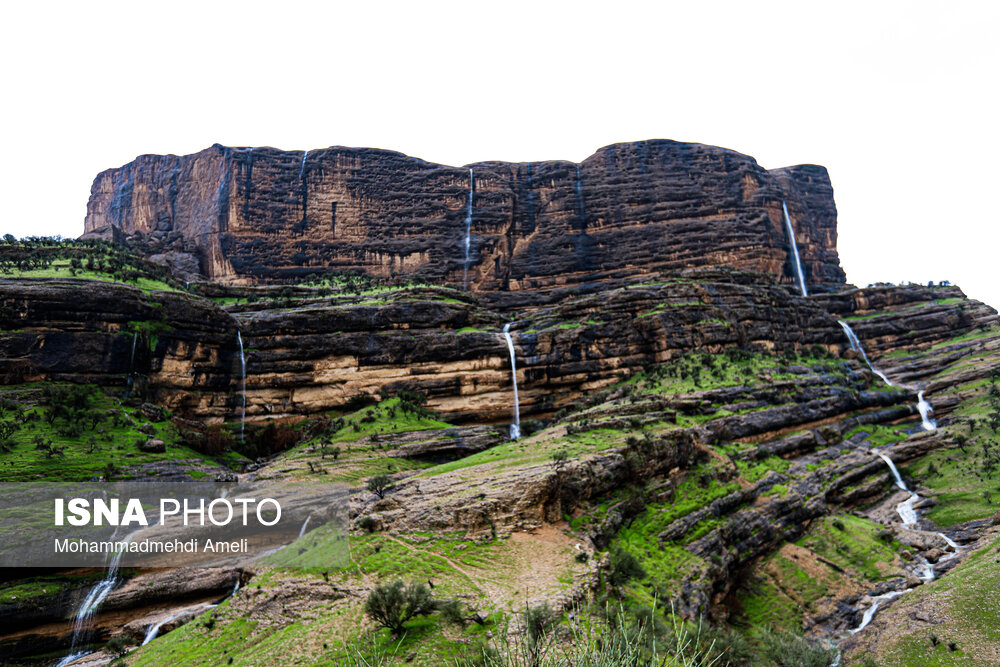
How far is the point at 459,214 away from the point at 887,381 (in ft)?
207

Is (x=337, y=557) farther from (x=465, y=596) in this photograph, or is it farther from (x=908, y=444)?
(x=908, y=444)

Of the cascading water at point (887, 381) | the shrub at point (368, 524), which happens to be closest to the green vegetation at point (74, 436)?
the shrub at point (368, 524)

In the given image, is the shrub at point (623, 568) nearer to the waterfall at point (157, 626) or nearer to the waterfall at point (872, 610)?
the waterfall at point (872, 610)

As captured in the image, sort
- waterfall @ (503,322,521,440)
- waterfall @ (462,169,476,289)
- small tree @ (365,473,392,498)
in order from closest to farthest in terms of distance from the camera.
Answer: small tree @ (365,473,392,498) → waterfall @ (503,322,521,440) → waterfall @ (462,169,476,289)

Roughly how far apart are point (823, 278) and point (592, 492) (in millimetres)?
79392

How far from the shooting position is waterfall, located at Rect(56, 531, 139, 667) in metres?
26.2

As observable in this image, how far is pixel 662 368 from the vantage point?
53906 millimetres

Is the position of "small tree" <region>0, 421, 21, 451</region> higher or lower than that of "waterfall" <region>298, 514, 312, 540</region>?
higher

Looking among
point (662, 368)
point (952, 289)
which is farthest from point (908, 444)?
point (952, 289)

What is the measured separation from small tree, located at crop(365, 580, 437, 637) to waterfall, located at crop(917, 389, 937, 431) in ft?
177

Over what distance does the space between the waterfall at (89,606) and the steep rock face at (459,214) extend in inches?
2282

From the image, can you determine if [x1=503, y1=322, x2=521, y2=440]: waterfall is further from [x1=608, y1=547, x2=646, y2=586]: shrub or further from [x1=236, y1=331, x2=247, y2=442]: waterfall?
[x1=236, y1=331, x2=247, y2=442]: waterfall

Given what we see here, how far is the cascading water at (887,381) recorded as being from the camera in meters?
53.9

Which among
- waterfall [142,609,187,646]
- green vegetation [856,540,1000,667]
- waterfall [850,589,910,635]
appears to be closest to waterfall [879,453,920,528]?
waterfall [850,589,910,635]
